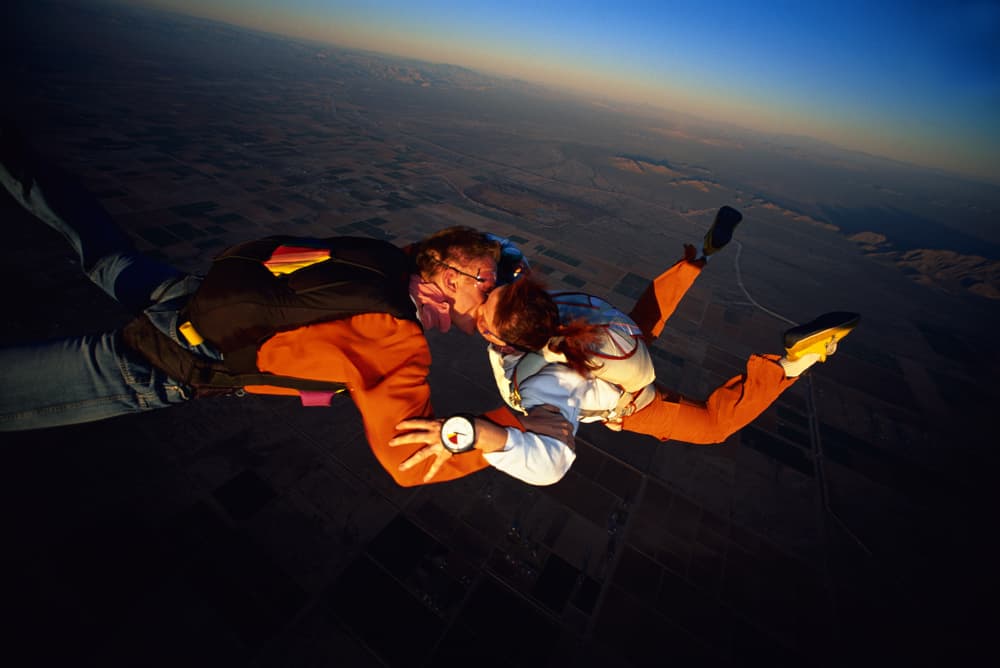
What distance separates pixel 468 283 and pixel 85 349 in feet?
10.8

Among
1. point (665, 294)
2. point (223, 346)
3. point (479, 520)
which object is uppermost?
point (665, 294)

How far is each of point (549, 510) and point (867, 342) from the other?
116 feet

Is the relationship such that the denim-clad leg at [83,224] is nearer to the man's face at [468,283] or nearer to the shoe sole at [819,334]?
the man's face at [468,283]

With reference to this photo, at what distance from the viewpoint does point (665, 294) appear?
4.75m

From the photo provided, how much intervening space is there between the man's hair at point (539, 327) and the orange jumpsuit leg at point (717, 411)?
1.61 meters

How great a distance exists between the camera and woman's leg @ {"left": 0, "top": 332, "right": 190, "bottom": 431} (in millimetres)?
2744

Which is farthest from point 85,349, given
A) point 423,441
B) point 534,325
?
Result: point 534,325

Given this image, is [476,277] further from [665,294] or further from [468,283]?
[665,294]

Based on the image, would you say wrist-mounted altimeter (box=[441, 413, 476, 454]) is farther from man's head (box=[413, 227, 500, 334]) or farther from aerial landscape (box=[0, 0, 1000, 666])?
aerial landscape (box=[0, 0, 1000, 666])

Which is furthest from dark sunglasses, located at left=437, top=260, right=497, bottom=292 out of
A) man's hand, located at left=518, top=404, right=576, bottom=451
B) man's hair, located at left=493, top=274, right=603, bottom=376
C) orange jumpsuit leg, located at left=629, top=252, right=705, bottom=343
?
orange jumpsuit leg, located at left=629, top=252, right=705, bottom=343

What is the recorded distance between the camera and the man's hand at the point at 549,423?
8.05ft

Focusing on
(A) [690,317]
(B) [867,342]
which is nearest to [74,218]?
(A) [690,317]

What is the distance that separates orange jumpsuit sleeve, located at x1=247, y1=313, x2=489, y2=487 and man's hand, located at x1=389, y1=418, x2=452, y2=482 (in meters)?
0.04

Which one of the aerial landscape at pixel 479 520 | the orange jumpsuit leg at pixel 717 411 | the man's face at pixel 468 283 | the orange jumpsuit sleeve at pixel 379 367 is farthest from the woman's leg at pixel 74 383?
the aerial landscape at pixel 479 520
